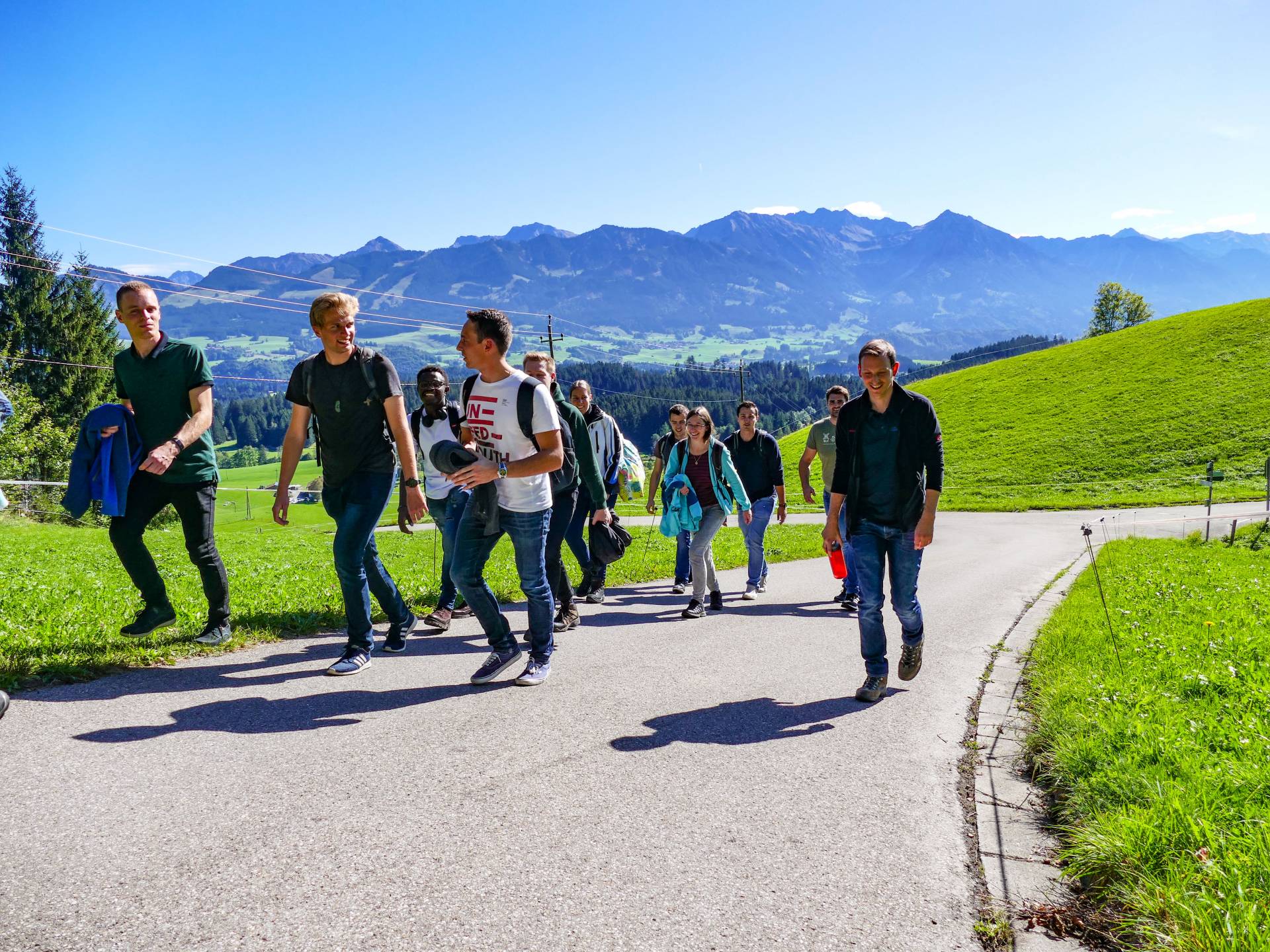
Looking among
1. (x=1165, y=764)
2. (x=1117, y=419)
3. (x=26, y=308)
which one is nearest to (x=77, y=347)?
(x=26, y=308)

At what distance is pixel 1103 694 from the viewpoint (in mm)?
5020

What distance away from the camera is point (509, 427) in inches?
207

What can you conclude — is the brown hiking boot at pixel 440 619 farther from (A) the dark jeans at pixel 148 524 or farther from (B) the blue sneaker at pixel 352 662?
(A) the dark jeans at pixel 148 524

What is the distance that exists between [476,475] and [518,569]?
0.81 metres

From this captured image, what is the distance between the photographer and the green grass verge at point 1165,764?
2.75 metres

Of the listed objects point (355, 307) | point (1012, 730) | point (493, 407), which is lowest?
point (1012, 730)

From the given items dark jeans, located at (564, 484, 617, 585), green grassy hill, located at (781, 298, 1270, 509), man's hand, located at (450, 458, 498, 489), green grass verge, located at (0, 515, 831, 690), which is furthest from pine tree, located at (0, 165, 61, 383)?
man's hand, located at (450, 458, 498, 489)

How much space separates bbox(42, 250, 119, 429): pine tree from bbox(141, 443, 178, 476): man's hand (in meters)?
45.3

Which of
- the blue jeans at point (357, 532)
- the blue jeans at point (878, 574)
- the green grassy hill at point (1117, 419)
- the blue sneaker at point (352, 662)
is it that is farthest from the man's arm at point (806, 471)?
the green grassy hill at point (1117, 419)

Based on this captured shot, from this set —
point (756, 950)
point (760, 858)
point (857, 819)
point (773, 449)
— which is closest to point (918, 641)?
point (857, 819)

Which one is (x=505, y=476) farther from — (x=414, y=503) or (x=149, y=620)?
(x=149, y=620)

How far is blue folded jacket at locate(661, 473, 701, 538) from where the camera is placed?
8898 millimetres

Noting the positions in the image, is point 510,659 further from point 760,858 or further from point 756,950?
point 756,950

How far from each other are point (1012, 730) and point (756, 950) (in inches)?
121
